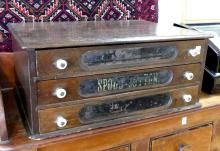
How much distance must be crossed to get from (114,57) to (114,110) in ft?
0.59

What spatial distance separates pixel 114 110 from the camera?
0.88 m

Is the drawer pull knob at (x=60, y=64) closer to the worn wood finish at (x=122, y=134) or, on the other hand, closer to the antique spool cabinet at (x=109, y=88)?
the antique spool cabinet at (x=109, y=88)

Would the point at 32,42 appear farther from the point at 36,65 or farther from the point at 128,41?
the point at 128,41

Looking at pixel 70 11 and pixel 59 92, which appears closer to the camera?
pixel 59 92

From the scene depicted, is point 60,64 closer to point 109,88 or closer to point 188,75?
point 109,88

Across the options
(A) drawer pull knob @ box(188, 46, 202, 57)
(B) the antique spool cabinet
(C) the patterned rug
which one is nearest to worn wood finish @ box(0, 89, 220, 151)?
(B) the antique spool cabinet

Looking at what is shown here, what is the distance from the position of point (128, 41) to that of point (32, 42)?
277mm

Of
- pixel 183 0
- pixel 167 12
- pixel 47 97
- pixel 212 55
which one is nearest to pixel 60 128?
pixel 47 97

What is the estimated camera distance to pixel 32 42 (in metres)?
0.72

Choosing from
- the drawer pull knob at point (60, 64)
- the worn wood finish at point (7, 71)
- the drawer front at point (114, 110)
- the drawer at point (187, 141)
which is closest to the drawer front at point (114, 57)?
the drawer pull knob at point (60, 64)

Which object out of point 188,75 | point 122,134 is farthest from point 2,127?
point 188,75

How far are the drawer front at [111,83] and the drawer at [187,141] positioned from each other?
0.70 ft

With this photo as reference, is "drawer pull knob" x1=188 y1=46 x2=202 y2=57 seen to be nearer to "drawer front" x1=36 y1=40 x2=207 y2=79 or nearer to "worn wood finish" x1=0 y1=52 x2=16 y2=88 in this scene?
"drawer front" x1=36 y1=40 x2=207 y2=79

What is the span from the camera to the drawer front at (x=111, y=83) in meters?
0.76
